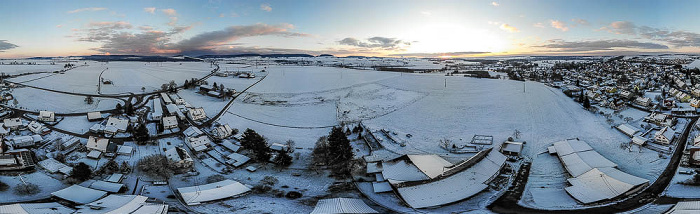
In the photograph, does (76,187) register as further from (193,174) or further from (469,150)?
(469,150)

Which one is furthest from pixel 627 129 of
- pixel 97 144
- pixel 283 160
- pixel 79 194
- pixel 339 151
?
pixel 97 144

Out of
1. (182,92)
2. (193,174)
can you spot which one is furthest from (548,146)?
(182,92)

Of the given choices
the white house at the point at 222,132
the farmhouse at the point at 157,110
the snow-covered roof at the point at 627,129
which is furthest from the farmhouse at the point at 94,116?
the snow-covered roof at the point at 627,129

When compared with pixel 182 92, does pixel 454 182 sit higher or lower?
lower

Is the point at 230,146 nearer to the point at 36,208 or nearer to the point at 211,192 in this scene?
the point at 211,192

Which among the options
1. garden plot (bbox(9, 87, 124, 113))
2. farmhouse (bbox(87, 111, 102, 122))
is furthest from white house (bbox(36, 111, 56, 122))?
garden plot (bbox(9, 87, 124, 113))

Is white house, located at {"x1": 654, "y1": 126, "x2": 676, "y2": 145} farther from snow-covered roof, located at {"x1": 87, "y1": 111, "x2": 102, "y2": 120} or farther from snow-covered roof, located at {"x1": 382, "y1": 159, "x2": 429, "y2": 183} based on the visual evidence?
snow-covered roof, located at {"x1": 87, "y1": 111, "x2": 102, "y2": 120}
